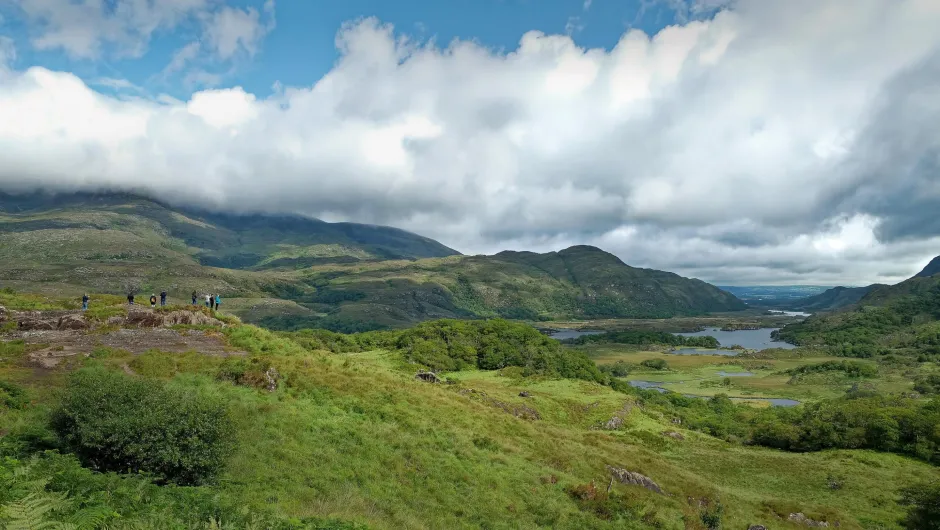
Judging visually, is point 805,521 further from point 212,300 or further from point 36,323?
point 212,300

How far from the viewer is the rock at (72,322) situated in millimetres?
37281

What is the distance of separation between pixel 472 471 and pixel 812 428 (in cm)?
6407

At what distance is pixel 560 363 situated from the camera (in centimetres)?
10800

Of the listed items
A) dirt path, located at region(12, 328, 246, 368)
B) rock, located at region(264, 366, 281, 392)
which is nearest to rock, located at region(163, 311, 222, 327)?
dirt path, located at region(12, 328, 246, 368)

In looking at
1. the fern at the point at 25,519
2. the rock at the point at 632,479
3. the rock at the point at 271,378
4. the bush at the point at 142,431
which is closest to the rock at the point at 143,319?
the rock at the point at 271,378

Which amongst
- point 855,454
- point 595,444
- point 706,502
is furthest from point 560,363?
point 706,502

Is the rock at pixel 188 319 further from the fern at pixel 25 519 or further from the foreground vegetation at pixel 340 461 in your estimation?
the fern at pixel 25 519

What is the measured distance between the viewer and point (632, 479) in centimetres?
3538

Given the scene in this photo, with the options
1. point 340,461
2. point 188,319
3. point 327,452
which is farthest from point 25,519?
point 188,319

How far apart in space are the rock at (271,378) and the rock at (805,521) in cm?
3794

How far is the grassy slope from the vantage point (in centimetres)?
2223

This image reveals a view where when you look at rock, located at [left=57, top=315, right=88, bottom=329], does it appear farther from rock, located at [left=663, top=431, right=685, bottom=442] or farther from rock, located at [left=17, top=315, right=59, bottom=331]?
rock, located at [left=663, top=431, right=685, bottom=442]

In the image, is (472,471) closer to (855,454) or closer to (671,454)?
(671,454)

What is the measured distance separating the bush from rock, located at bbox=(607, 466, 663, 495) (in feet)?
88.0
